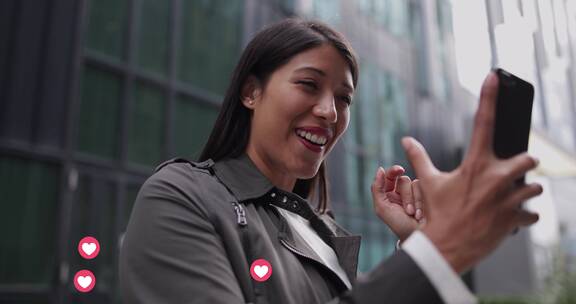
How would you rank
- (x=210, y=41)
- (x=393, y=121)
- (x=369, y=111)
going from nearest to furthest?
(x=210, y=41), (x=369, y=111), (x=393, y=121)

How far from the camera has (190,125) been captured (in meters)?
8.70

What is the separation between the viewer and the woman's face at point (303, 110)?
1349 mm

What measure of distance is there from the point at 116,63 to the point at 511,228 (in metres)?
7.58

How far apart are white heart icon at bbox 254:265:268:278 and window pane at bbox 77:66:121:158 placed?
6503 millimetres

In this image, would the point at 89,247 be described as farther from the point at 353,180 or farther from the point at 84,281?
the point at 353,180

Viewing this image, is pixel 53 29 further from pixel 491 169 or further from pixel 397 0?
pixel 397 0

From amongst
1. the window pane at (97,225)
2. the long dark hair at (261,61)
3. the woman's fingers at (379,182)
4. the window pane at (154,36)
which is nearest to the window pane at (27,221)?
the window pane at (97,225)

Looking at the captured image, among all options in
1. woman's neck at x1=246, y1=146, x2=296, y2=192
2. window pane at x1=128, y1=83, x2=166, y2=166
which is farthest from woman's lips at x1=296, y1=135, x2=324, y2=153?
window pane at x1=128, y1=83, x2=166, y2=166

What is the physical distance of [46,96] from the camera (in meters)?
6.72

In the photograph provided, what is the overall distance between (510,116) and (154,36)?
8.03m

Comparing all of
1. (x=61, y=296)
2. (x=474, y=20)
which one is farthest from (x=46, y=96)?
(x=474, y=20)

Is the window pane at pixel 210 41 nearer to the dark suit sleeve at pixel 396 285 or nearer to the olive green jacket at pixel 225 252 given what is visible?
the olive green jacket at pixel 225 252

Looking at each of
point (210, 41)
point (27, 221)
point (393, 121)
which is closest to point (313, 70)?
point (27, 221)

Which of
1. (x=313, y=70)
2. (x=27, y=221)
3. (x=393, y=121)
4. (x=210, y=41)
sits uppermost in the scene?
(x=210, y=41)
